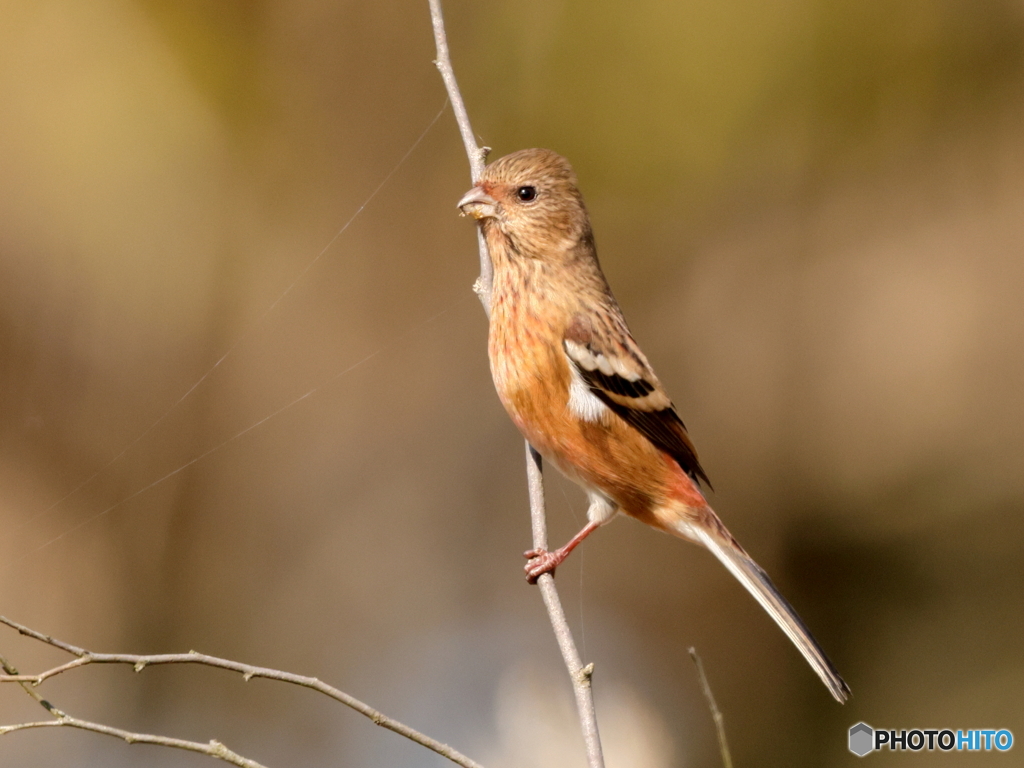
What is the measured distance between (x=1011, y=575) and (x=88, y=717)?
4991 millimetres

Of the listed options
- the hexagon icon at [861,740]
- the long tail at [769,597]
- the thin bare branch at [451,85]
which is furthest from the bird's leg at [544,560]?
the hexagon icon at [861,740]

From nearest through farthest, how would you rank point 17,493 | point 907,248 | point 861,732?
point 17,493 < point 861,732 < point 907,248

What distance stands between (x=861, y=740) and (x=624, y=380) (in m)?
2.91

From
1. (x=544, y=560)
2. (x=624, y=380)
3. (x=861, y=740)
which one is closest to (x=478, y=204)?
(x=624, y=380)

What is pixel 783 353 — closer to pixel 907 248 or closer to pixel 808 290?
pixel 808 290

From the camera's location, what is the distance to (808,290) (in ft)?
18.5

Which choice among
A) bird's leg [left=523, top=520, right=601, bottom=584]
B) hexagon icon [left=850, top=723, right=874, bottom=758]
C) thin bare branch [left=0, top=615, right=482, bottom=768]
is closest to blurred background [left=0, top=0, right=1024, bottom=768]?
hexagon icon [left=850, top=723, right=874, bottom=758]

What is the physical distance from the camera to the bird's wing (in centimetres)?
349

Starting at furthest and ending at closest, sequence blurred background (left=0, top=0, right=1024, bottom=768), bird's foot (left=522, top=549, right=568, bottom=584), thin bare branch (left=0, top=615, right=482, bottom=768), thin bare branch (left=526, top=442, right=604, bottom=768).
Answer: blurred background (left=0, top=0, right=1024, bottom=768)
bird's foot (left=522, top=549, right=568, bottom=584)
thin bare branch (left=526, top=442, right=604, bottom=768)
thin bare branch (left=0, top=615, right=482, bottom=768)

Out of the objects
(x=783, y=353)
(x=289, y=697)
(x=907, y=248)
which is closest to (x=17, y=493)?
(x=289, y=697)

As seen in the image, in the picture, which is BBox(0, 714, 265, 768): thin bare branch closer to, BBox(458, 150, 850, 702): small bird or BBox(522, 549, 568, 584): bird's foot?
BBox(522, 549, 568, 584): bird's foot

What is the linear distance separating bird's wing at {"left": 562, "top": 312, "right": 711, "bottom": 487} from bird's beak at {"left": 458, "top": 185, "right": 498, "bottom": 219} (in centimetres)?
51

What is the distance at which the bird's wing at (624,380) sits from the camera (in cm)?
349

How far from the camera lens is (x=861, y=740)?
16.9ft
